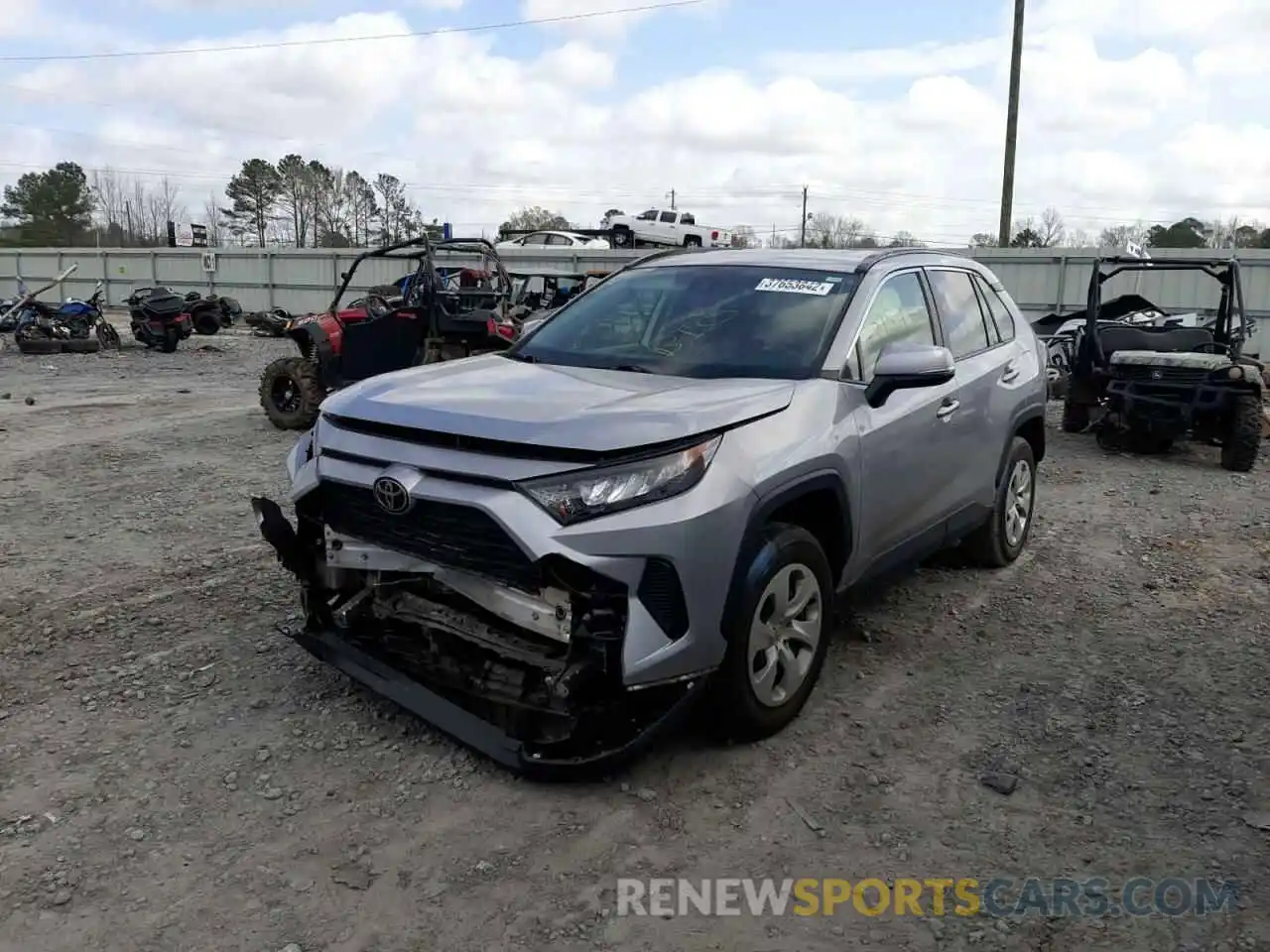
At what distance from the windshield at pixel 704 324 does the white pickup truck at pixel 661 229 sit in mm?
26099

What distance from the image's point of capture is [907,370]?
12.3ft

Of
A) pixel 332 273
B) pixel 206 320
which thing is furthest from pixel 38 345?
pixel 332 273

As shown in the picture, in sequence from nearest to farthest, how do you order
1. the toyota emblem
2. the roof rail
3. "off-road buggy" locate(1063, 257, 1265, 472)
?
the toyota emblem → the roof rail → "off-road buggy" locate(1063, 257, 1265, 472)

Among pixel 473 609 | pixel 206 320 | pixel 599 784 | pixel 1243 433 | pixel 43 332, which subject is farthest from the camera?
pixel 206 320

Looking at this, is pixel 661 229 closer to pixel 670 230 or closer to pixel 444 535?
pixel 670 230

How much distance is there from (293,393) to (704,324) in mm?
7201

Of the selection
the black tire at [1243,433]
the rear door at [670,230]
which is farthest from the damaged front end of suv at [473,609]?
the rear door at [670,230]

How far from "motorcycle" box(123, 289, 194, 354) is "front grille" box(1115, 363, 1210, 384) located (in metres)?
16.2

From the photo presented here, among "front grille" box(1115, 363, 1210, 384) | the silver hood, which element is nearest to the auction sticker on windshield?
the silver hood

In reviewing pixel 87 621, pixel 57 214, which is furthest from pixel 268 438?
pixel 57 214

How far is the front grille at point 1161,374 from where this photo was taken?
9.25 m

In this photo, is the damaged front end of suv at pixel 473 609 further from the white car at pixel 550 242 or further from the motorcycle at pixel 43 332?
the white car at pixel 550 242

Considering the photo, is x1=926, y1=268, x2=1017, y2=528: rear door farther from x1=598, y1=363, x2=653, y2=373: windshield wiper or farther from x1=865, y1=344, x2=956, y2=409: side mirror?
x1=598, y1=363, x2=653, y2=373: windshield wiper

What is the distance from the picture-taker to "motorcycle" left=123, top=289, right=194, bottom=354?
61.2ft
